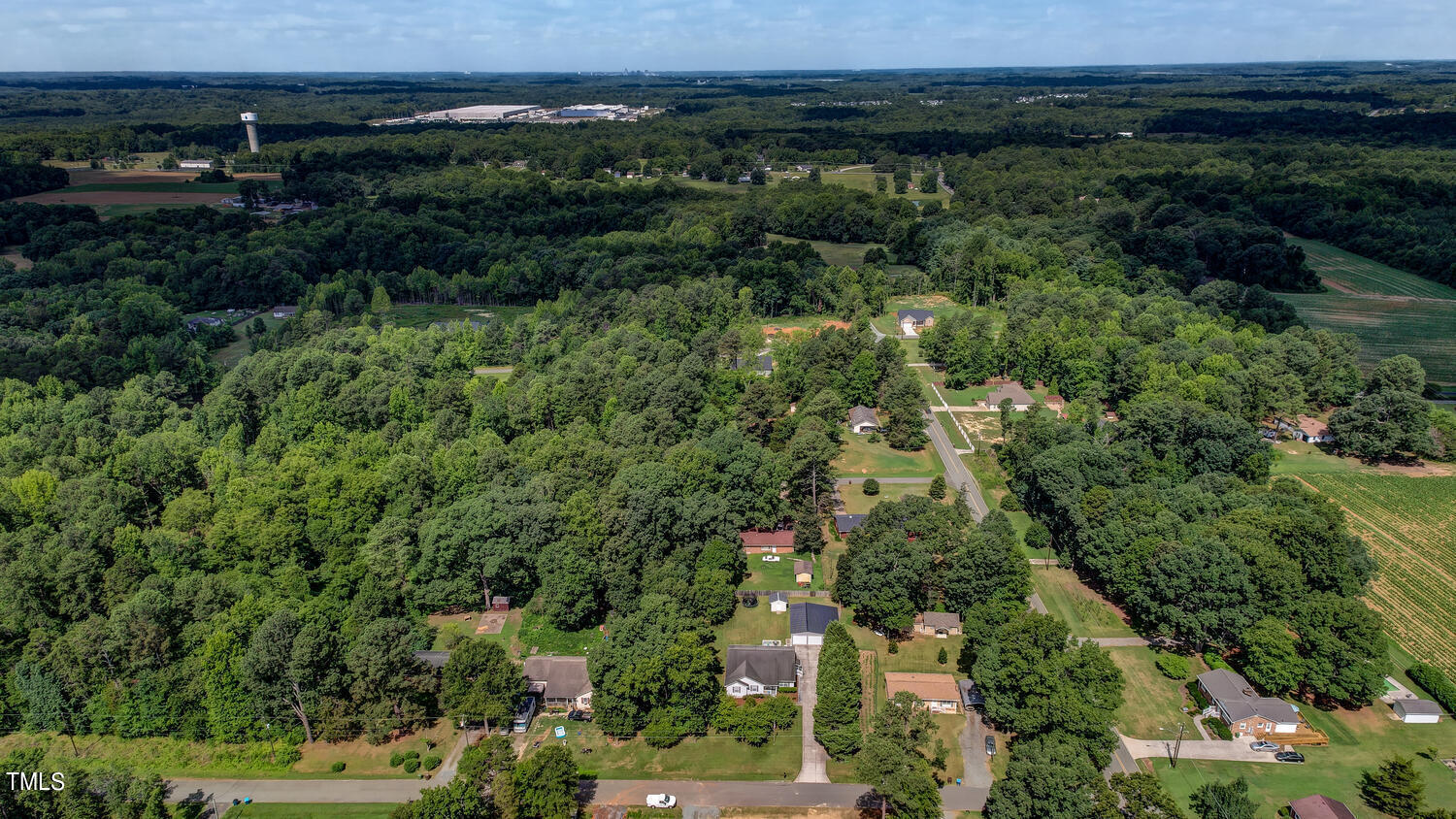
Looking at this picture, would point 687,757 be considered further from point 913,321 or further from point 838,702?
point 913,321

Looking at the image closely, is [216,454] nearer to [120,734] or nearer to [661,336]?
[120,734]

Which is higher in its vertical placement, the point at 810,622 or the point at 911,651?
the point at 810,622

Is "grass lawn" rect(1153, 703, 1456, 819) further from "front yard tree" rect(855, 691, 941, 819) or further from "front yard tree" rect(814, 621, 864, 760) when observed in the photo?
"front yard tree" rect(814, 621, 864, 760)

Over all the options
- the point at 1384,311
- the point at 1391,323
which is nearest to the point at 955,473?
the point at 1391,323

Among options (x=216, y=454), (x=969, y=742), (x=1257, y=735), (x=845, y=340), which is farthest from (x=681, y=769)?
(x=845, y=340)

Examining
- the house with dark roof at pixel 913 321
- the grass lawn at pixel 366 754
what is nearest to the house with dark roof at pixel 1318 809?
the grass lawn at pixel 366 754

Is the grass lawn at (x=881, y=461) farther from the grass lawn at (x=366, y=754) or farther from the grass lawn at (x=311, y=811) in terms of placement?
the grass lawn at (x=311, y=811)

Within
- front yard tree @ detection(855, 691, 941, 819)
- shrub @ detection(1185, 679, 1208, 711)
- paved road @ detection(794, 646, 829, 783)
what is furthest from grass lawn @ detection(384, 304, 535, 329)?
shrub @ detection(1185, 679, 1208, 711)
